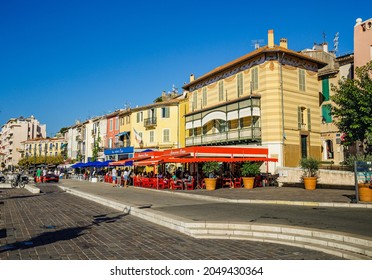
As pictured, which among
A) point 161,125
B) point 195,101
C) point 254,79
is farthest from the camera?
point 161,125

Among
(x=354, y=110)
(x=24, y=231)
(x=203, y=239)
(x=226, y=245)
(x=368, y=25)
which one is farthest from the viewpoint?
(x=368, y=25)

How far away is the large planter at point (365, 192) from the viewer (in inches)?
473

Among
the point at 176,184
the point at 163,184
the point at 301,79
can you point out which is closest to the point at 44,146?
the point at 163,184

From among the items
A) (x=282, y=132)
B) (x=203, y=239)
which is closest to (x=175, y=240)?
(x=203, y=239)

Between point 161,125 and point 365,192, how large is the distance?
1274 inches

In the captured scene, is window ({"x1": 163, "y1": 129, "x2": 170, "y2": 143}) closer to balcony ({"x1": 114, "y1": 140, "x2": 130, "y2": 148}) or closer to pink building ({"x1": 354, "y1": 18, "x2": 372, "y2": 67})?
balcony ({"x1": 114, "y1": 140, "x2": 130, "y2": 148})

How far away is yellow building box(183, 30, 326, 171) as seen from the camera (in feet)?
84.1

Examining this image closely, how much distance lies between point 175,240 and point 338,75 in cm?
2514

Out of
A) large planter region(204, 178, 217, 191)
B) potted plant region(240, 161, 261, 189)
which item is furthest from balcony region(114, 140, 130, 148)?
large planter region(204, 178, 217, 191)

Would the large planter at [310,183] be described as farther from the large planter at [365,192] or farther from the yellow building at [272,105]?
the large planter at [365,192]

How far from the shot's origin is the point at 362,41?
22.5 meters

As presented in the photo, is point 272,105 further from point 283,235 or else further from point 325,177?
point 283,235

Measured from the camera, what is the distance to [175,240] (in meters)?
6.97

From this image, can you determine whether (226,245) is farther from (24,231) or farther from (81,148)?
(81,148)
